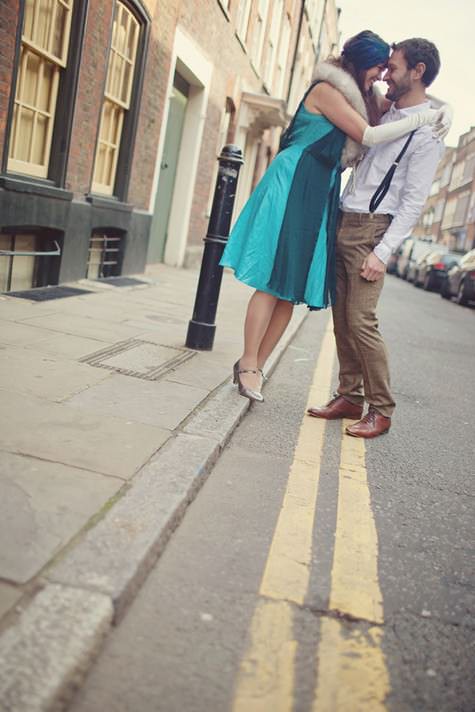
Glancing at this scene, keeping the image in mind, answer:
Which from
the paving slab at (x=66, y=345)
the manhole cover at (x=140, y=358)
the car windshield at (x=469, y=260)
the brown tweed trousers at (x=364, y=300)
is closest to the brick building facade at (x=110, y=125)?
the paving slab at (x=66, y=345)

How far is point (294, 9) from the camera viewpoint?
21672 millimetres

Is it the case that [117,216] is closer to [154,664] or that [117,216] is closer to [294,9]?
[154,664]

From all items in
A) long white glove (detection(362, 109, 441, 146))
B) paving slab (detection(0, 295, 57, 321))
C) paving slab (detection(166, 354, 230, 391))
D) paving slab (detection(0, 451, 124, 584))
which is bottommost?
paving slab (detection(0, 451, 124, 584))

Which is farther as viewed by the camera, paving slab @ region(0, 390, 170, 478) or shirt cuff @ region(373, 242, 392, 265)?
shirt cuff @ region(373, 242, 392, 265)

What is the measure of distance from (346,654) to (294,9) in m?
22.9

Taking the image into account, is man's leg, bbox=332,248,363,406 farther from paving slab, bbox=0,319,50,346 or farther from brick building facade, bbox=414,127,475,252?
brick building facade, bbox=414,127,475,252

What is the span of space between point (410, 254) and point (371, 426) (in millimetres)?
30285

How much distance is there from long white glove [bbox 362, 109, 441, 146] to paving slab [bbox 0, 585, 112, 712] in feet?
9.15

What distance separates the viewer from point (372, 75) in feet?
12.6

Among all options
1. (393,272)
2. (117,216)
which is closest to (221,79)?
(117,216)

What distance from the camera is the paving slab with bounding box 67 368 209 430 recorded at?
3502 millimetres

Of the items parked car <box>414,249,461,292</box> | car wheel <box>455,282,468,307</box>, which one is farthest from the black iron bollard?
parked car <box>414,249,461,292</box>

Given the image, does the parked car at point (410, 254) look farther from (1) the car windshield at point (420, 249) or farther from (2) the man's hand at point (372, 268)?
(2) the man's hand at point (372, 268)

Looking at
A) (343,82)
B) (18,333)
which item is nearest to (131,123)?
(18,333)
